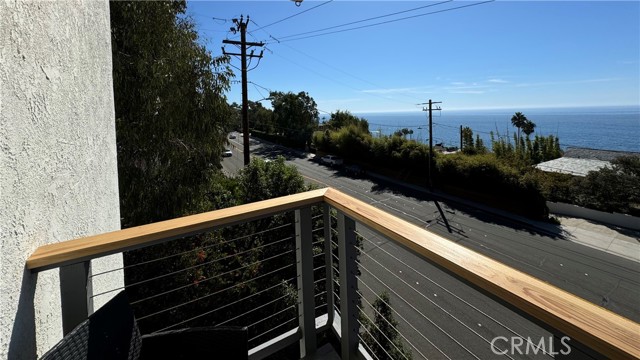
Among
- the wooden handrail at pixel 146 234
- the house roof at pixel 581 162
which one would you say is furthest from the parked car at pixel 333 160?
the wooden handrail at pixel 146 234

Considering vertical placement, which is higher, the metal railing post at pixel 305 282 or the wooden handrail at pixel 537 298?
the wooden handrail at pixel 537 298

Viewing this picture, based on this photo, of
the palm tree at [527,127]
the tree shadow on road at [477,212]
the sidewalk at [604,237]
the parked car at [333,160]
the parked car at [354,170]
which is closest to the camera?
the sidewalk at [604,237]

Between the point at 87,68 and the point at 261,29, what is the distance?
10.8 m

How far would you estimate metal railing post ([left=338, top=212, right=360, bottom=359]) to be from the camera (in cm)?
153

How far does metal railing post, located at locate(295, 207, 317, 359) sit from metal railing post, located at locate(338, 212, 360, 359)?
0.22 m

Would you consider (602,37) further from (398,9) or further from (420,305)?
(420,305)

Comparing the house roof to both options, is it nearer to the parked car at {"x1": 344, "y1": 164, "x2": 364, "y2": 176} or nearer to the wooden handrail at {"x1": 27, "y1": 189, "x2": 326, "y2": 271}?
the parked car at {"x1": 344, "y1": 164, "x2": 364, "y2": 176}

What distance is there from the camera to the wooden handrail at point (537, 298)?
57 cm

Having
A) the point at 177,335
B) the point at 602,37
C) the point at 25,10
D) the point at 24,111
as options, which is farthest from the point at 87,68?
→ the point at 602,37

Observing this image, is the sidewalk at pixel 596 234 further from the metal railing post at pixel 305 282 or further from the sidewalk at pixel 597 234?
the metal railing post at pixel 305 282

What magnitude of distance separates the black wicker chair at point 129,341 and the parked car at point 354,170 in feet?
84.5

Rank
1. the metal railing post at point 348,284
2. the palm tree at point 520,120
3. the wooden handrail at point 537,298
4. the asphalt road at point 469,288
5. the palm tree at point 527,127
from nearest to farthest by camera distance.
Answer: the wooden handrail at point 537,298 < the metal railing post at point 348,284 < the asphalt road at point 469,288 < the palm tree at point 527,127 < the palm tree at point 520,120

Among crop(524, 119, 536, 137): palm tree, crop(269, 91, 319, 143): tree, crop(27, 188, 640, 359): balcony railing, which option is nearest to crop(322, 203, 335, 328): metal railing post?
crop(27, 188, 640, 359): balcony railing

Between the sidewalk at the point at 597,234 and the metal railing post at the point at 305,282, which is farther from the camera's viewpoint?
the sidewalk at the point at 597,234
